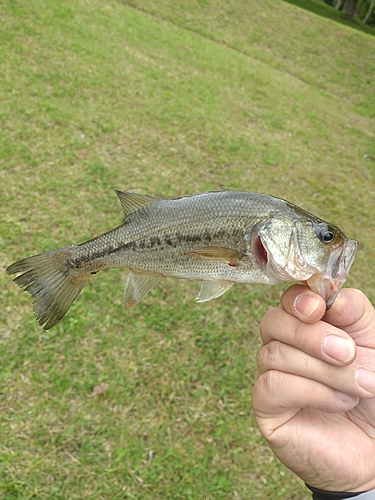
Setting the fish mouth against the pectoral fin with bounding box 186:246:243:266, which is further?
the pectoral fin with bounding box 186:246:243:266

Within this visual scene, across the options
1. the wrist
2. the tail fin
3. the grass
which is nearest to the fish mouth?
the wrist

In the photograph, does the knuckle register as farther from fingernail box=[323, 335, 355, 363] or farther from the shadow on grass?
the shadow on grass

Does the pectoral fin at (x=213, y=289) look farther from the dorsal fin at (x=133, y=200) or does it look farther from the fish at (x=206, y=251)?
the dorsal fin at (x=133, y=200)

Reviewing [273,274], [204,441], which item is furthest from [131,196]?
[204,441]

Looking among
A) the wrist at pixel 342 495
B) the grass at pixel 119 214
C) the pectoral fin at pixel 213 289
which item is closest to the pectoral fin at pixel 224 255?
the pectoral fin at pixel 213 289

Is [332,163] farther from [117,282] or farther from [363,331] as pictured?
[363,331]

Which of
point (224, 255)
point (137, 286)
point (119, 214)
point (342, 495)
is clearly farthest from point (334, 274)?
point (119, 214)
